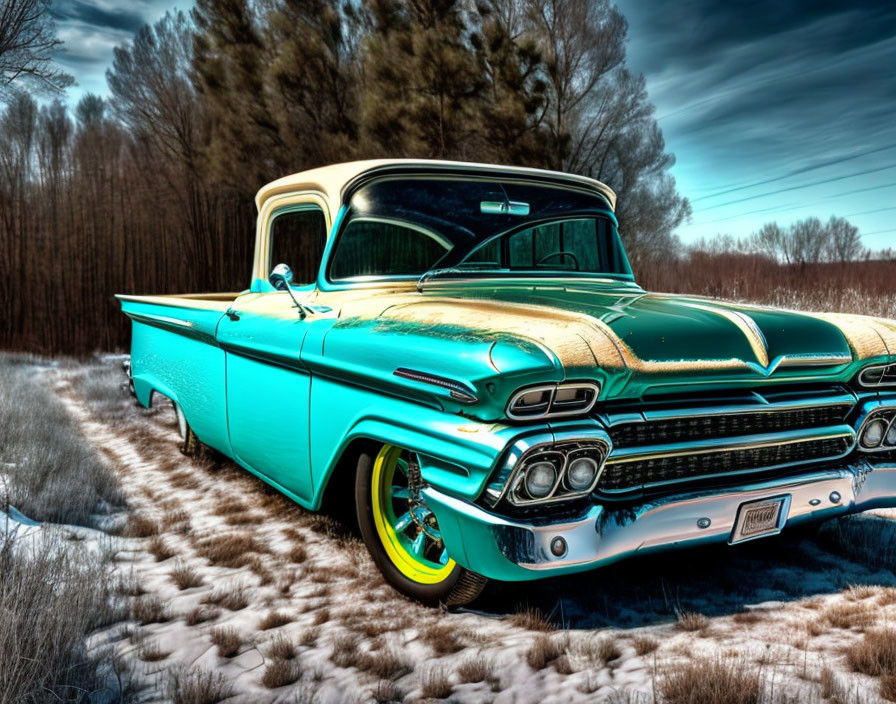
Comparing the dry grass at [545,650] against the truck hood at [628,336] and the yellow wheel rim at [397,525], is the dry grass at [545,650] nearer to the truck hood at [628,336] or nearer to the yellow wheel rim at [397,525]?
the yellow wheel rim at [397,525]

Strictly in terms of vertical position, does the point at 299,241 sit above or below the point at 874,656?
above

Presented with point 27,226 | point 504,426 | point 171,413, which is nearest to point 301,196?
point 504,426

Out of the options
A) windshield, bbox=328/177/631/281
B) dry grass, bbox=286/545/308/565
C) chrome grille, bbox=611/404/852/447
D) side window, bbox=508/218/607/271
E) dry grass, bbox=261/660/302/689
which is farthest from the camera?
side window, bbox=508/218/607/271

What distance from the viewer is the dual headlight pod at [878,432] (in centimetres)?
284

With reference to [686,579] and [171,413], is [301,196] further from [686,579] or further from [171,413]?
[171,413]

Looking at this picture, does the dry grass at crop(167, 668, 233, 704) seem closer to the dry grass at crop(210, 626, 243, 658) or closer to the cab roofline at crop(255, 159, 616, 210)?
the dry grass at crop(210, 626, 243, 658)

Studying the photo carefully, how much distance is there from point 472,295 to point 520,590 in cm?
119

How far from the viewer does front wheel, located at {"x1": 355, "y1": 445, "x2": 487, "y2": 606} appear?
8.79ft

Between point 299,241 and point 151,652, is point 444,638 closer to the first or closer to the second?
point 151,652

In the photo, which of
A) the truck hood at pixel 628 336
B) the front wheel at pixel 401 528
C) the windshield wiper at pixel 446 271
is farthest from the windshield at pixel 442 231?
the front wheel at pixel 401 528

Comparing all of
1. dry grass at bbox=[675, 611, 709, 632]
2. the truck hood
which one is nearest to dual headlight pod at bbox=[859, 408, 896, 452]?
the truck hood

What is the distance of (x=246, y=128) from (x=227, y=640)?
48.2 feet

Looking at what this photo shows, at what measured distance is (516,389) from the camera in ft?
7.11

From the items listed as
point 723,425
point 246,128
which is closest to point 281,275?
point 723,425
